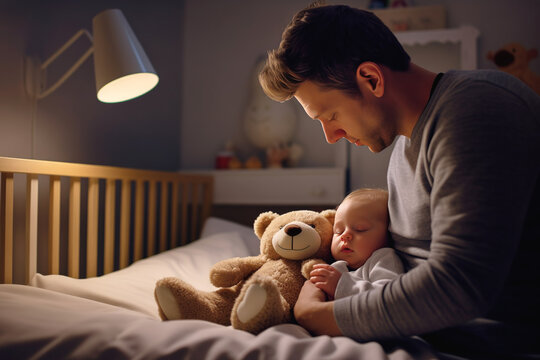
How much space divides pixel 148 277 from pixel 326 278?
0.57 m

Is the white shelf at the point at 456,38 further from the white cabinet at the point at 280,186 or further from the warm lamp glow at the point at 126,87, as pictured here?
the warm lamp glow at the point at 126,87

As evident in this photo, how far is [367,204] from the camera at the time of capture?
2.95 ft

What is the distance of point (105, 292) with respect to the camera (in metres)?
0.96

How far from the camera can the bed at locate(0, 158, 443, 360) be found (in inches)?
23.3

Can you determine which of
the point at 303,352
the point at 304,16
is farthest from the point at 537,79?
the point at 303,352

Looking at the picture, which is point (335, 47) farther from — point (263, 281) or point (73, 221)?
point (73, 221)

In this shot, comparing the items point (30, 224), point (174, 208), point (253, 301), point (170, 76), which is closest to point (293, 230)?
point (253, 301)

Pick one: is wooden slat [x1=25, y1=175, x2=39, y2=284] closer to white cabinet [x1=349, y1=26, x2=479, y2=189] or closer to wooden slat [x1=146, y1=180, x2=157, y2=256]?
wooden slat [x1=146, y1=180, x2=157, y2=256]

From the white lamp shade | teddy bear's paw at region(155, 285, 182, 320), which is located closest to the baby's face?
teddy bear's paw at region(155, 285, 182, 320)

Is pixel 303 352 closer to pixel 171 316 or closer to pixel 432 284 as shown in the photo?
pixel 432 284

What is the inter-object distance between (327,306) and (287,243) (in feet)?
0.79

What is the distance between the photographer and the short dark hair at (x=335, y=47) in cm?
70

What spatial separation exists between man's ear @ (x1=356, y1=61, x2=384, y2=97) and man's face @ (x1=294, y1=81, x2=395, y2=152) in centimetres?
1

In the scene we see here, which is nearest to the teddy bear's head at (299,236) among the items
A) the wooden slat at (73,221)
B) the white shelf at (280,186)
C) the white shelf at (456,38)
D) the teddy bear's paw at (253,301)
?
the teddy bear's paw at (253,301)
